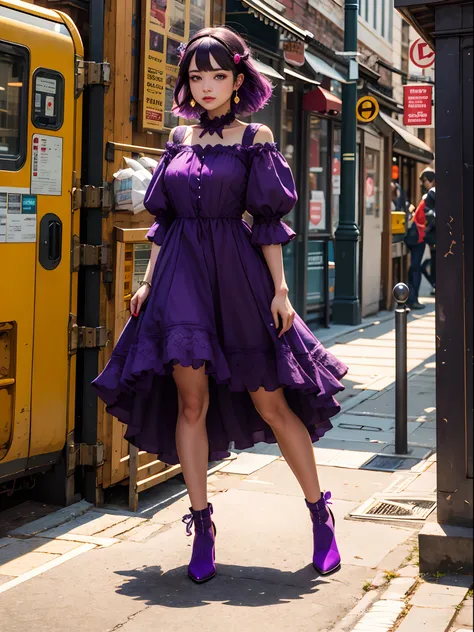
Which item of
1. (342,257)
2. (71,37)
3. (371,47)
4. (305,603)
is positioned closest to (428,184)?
(371,47)

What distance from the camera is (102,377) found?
4211 mm

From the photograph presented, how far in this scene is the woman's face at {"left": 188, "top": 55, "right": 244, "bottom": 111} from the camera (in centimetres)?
426

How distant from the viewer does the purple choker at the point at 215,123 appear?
4312 millimetres

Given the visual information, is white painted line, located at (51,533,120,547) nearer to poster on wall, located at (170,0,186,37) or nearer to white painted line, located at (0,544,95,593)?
white painted line, located at (0,544,95,593)

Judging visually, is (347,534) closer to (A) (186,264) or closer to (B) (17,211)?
(A) (186,264)

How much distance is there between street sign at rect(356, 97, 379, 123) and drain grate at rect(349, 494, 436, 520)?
9025 mm

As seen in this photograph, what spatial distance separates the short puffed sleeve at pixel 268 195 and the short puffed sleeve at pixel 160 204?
13.8 inches

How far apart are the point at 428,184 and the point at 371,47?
226cm

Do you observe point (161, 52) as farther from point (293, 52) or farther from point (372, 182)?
point (372, 182)

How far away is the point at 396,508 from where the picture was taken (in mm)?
5293

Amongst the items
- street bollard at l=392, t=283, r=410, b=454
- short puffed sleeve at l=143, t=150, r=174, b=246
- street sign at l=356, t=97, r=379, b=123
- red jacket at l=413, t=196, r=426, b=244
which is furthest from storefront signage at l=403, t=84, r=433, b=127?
short puffed sleeve at l=143, t=150, r=174, b=246

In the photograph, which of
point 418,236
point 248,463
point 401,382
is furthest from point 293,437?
point 418,236

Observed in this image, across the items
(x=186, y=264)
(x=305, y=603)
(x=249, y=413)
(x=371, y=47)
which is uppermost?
(x=371, y=47)

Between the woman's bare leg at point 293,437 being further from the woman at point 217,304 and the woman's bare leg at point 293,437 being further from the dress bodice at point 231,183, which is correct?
the dress bodice at point 231,183
